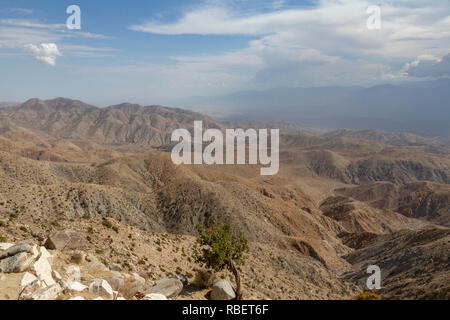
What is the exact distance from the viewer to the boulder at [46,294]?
11234mm

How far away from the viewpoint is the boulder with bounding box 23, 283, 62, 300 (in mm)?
11234

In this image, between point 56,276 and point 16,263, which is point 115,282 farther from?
point 16,263

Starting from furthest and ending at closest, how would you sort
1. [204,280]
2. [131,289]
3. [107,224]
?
[107,224] → [204,280] → [131,289]

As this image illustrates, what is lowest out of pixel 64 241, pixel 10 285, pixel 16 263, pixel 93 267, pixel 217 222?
pixel 217 222

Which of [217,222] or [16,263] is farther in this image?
[217,222]

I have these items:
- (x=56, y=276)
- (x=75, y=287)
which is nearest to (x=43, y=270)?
(x=56, y=276)

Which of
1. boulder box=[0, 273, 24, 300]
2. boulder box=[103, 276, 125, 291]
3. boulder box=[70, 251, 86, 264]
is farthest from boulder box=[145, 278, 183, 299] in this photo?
boulder box=[0, 273, 24, 300]

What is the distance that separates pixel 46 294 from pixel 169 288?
7062mm

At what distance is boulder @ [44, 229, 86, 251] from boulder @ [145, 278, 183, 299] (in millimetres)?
6276

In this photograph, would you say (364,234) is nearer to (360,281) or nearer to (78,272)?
(360,281)

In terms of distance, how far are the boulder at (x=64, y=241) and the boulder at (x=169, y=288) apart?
A: 20.6ft

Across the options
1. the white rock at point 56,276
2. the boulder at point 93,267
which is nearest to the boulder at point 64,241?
the boulder at point 93,267

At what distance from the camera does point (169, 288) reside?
55.7 feet
